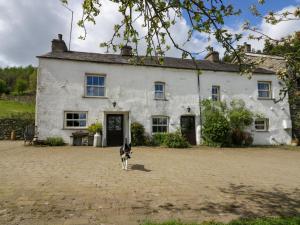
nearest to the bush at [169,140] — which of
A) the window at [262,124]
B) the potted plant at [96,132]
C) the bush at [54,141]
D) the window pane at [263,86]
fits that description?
the potted plant at [96,132]

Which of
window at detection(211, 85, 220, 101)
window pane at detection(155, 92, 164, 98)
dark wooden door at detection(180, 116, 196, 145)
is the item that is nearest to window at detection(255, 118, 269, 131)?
window at detection(211, 85, 220, 101)

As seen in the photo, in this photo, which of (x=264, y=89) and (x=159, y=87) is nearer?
(x=159, y=87)

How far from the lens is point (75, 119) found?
673 inches

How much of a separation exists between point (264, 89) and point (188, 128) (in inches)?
323

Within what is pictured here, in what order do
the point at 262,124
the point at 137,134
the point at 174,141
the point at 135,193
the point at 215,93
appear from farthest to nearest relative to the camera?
the point at 262,124 < the point at 215,93 < the point at 137,134 < the point at 174,141 < the point at 135,193

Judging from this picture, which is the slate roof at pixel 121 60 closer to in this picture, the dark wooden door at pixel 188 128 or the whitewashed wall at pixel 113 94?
the whitewashed wall at pixel 113 94

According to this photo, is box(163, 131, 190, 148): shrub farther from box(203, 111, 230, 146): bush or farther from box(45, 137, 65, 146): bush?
box(45, 137, 65, 146): bush

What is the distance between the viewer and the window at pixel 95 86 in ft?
58.0

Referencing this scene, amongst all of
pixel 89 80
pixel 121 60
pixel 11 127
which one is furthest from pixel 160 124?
pixel 11 127

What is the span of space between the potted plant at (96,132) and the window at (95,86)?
235 centimetres

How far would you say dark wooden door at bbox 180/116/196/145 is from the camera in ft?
63.5

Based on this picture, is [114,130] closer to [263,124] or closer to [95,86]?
[95,86]

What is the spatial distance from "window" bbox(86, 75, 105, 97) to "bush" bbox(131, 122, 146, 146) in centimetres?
338

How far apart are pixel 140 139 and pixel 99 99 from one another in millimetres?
4122
